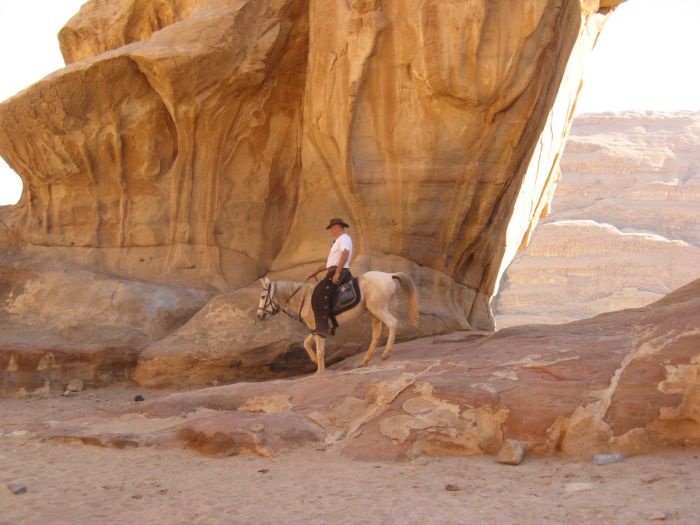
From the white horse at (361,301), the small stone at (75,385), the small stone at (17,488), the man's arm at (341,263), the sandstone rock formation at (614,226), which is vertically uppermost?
the man's arm at (341,263)

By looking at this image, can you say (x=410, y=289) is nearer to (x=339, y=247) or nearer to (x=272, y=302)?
(x=339, y=247)

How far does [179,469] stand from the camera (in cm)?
639

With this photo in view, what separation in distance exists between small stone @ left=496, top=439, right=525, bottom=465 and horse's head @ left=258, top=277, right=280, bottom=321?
393 cm

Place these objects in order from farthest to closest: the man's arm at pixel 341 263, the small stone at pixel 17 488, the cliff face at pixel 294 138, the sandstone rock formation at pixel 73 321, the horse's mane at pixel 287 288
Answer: the cliff face at pixel 294 138 → the sandstone rock formation at pixel 73 321 → the horse's mane at pixel 287 288 → the man's arm at pixel 341 263 → the small stone at pixel 17 488

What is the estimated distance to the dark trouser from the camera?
29.7 feet

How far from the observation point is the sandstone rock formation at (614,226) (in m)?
50.1

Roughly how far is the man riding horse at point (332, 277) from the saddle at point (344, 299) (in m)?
0.04

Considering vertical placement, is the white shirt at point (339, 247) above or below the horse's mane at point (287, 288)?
above

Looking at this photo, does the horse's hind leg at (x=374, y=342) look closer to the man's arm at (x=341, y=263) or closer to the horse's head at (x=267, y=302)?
the man's arm at (x=341, y=263)

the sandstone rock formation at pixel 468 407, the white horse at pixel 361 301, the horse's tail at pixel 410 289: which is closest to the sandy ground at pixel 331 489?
the sandstone rock formation at pixel 468 407

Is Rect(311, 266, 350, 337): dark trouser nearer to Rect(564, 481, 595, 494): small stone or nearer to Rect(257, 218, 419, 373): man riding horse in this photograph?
Rect(257, 218, 419, 373): man riding horse

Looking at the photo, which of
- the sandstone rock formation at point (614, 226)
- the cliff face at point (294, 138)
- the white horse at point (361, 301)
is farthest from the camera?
the sandstone rock formation at point (614, 226)

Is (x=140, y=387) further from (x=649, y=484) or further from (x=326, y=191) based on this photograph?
(x=649, y=484)

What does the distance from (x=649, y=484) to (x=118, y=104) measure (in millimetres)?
10055
